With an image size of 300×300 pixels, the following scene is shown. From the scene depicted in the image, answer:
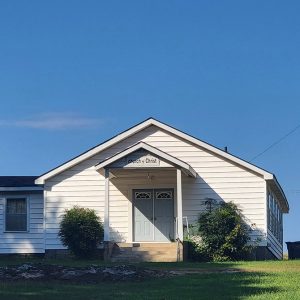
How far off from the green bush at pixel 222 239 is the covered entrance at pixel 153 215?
2295 mm

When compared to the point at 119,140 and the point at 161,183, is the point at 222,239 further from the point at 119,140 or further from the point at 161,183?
the point at 119,140

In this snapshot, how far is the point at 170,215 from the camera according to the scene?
28484 mm

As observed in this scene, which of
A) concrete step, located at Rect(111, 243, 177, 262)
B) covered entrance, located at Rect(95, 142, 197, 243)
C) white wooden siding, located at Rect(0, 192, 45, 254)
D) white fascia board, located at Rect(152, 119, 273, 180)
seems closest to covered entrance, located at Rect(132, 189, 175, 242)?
covered entrance, located at Rect(95, 142, 197, 243)

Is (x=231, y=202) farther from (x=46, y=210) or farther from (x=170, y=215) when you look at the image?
(x=46, y=210)

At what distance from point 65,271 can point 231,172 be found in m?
12.3

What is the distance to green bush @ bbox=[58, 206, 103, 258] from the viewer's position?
86.6 feet

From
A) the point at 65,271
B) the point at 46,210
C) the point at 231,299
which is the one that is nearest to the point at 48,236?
the point at 46,210

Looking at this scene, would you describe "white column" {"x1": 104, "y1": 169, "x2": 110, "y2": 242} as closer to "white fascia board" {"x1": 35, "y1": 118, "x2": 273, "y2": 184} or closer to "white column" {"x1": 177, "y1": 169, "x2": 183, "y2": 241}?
"white fascia board" {"x1": 35, "y1": 118, "x2": 273, "y2": 184}

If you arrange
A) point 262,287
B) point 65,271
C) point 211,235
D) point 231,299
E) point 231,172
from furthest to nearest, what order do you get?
point 231,172 < point 211,235 < point 65,271 < point 262,287 < point 231,299

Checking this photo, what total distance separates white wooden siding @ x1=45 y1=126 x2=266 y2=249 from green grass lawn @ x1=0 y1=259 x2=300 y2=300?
9.83m

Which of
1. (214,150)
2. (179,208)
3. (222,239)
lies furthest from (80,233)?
(214,150)

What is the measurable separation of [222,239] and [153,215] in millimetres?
3893

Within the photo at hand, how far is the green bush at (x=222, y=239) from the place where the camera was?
1007 inches

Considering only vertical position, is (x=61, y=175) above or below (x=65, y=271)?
above
